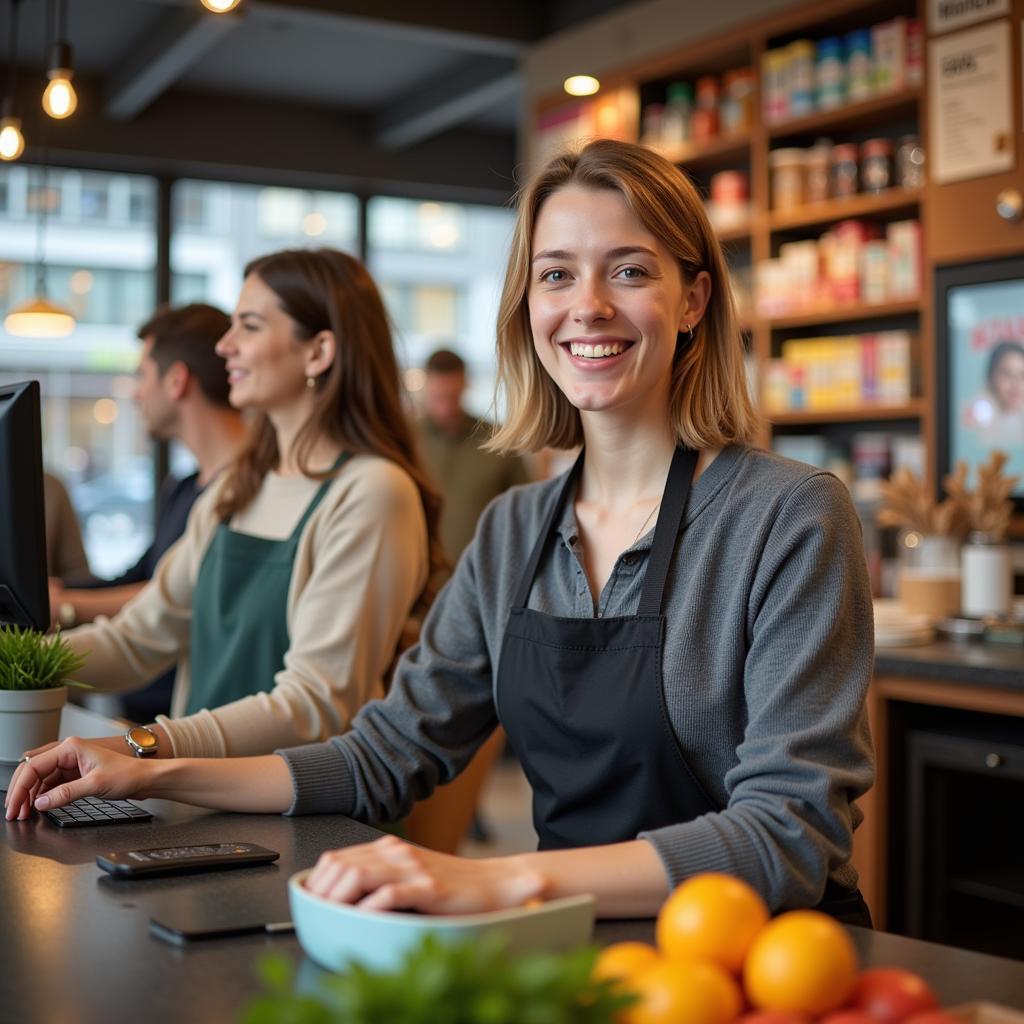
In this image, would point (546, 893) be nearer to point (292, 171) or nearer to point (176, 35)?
point (176, 35)

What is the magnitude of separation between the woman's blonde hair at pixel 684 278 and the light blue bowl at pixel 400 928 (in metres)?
0.80

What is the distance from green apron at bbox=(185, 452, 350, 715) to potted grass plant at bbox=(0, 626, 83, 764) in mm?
519

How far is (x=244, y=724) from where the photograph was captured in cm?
195

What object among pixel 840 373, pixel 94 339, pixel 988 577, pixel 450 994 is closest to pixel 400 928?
pixel 450 994

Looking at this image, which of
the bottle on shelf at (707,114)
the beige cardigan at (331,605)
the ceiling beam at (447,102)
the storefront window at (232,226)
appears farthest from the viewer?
the storefront window at (232,226)

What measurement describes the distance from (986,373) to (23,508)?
308 cm

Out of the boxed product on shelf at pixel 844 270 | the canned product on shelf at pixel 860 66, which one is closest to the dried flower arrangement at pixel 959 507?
the boxed product on shelf at pixel 844 270

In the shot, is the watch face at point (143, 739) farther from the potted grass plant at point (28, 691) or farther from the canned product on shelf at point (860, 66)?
the canned product on shelf at point (860, 66)

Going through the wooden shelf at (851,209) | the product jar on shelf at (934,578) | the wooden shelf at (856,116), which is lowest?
the product jar on shelf at (934,578)

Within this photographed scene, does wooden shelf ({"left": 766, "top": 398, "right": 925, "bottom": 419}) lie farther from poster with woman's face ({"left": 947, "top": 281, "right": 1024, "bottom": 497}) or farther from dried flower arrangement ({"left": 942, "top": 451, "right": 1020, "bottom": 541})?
dried flower arrangement ({"left": 942, "top": 451, "right": 1020, "bottom": 541})

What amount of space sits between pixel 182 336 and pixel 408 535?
53.0 inches

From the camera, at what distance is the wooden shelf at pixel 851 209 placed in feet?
14.0

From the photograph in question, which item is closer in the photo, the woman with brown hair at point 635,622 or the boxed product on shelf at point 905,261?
the woman with brown hair at point 635,622

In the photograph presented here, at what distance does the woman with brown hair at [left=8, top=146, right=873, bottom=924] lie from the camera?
1.35 m
